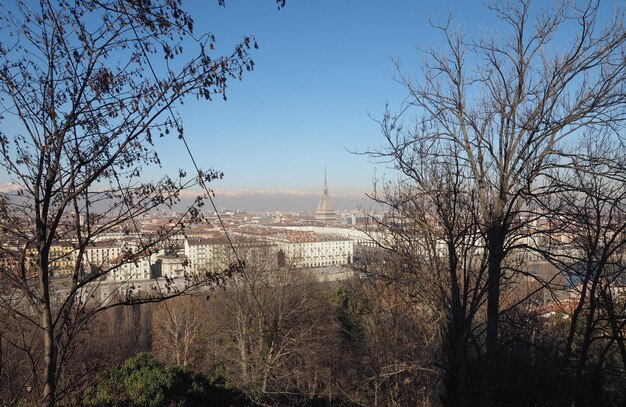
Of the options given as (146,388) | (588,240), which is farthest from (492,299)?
(146,388)

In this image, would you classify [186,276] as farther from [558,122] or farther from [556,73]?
[556,73]

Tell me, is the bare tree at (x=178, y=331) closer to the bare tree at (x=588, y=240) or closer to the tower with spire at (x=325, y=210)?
the bare tree at (x=588, y=240)

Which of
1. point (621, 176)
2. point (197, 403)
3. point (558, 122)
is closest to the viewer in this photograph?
point (621, 176)

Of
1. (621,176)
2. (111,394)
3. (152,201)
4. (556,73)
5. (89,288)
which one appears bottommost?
(111,394)

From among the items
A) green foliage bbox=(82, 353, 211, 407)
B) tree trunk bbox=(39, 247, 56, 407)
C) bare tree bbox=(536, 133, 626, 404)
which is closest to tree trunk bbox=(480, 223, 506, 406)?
bare tree bbox=(536, 133, 626, 404)

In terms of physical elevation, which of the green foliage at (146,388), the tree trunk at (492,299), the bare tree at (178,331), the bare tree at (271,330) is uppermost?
the tree trunk at (492,299)

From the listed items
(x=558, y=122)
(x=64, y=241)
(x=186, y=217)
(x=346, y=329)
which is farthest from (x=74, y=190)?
(x=346, y=329)

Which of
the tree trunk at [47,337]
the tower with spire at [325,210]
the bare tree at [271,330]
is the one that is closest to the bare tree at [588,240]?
the tree trunk at [47,337]

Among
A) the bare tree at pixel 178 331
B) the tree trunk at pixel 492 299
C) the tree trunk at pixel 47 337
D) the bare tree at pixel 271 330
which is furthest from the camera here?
the bare tree at pixel 178 331
